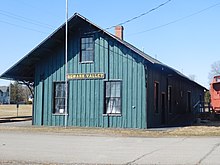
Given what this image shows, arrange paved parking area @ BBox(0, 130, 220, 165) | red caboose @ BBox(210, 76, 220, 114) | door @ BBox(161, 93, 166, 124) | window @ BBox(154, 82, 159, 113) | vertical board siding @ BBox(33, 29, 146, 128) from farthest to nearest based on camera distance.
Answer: red caboose @ BBox(210, 76, 220, 114)
door @ BBox(161, 93, 166, 124)
window @ BBox(154, 82, 159, 113)
vertical board siding @ BBox(33, 29, 146, 128)
paved parking area @ BBox(0, 130, 220, 165)

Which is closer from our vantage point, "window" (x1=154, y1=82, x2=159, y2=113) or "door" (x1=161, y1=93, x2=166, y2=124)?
"window" (x1=154, y1=82, x2=159, y2=113)

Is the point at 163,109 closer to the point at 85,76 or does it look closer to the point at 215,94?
the point at 215,94

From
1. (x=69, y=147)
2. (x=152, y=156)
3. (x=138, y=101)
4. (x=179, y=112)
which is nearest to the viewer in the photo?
(x=152, y=156)

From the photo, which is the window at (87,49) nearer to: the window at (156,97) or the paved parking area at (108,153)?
the window at (156,97)

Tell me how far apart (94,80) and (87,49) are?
2.20m

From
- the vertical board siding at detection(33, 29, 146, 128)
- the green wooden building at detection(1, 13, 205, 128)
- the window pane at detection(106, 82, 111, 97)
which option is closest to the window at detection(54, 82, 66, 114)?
the green wooden building at detection(1, 13, 205, 128)

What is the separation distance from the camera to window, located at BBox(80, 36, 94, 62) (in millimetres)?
24781

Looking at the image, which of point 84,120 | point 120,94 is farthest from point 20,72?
point 120,94

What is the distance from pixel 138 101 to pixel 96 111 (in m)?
2.92

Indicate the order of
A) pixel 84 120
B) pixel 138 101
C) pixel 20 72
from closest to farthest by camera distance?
1. pixel 138 101
2. pixel 84 120
3. pixel 20 72

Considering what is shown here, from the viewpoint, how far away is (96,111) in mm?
24094

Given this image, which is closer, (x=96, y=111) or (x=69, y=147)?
(x=69, y=147)

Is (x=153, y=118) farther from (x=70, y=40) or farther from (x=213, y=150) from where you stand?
(x=213, y=150)

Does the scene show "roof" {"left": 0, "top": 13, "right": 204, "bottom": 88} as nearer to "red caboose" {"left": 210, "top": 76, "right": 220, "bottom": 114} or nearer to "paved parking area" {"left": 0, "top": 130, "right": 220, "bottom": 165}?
"red caboose" {"left": 210, "top": 76, "right": 220, "bottom": 114}
